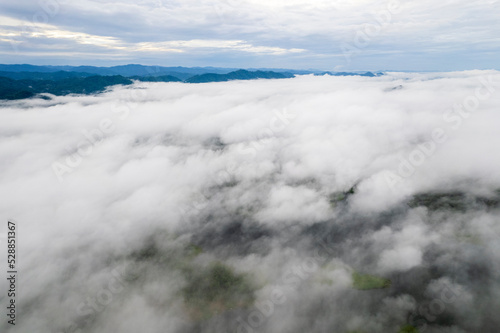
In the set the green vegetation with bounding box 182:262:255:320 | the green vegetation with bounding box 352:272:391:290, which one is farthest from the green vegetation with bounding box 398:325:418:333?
the green vegetation with bounding box 182:262:255:320

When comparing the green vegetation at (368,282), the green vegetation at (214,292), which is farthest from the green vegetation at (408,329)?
the green vegetation at (214,292)

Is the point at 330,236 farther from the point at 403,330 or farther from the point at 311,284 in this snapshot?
the point at 403,330

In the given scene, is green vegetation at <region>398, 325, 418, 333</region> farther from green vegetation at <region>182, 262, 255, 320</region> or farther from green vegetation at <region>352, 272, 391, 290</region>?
green vegetation at <region>182, 262, 255, 320</region>

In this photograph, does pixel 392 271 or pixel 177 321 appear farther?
pixel 392 271

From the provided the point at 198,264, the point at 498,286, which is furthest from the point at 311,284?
the point at 498,286

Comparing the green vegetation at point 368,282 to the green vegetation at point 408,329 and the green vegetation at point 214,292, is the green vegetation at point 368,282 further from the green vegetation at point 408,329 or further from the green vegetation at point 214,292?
the green vegetation at point 214,292

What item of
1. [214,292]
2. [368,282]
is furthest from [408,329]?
[214,292]

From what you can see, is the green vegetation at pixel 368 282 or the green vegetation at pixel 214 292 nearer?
the green vegetation at pixel 214 292
